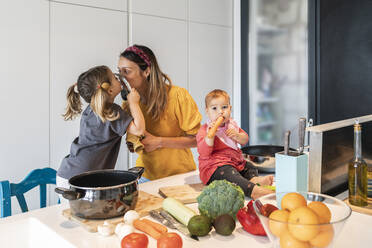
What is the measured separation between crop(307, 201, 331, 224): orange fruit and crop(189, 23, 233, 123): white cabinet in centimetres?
273

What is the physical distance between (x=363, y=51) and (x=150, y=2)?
1.92m

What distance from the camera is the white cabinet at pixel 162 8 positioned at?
301 centimetres

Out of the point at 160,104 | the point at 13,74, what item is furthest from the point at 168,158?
the point at 13,74

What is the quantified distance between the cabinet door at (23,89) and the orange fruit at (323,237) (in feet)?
7.37

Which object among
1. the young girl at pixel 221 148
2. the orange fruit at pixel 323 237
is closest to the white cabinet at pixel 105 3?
the young girl at pixel 221 148

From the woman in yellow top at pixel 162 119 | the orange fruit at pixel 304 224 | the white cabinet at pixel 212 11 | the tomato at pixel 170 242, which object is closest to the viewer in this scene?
the orange fruit at pixel 304 224

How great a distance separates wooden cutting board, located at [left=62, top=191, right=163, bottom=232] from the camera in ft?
3.31

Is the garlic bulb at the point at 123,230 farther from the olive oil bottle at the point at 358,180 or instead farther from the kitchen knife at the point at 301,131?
the olive oil bottle at the point at 358,180

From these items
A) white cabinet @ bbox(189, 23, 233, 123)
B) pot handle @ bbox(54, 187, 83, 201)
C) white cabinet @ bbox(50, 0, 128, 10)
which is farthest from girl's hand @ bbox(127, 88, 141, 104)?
white cabinet @ bbox(189, 23, 233, 123)

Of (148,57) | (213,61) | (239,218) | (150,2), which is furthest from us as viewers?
(213,61)

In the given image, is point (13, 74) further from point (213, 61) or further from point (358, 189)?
point (358, 189)

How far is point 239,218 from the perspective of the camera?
1.00 metres

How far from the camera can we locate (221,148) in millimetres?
1492

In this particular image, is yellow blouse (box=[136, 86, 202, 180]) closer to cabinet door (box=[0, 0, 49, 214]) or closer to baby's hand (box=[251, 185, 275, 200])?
baby's hand (box=[251, 185, 275, 200])
